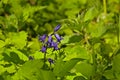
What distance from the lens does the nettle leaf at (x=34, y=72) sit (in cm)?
150

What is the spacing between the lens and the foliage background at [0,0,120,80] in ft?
5.09

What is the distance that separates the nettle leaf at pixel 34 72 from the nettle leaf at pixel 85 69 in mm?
114

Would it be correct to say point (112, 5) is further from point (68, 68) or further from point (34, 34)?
point (68, 68)

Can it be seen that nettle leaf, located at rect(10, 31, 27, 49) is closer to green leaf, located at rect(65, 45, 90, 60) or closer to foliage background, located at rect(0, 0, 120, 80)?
foliage background, located at rect(0, 0, 120, 80)

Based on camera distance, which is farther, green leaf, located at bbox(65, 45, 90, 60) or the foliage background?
green leaf, located at bbox(65, 45, 90, 60)

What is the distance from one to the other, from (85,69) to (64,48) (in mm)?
604

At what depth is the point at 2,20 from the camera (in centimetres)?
251

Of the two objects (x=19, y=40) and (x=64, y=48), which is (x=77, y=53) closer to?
(x=64, y=48)

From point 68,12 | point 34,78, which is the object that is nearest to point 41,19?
point 68,12

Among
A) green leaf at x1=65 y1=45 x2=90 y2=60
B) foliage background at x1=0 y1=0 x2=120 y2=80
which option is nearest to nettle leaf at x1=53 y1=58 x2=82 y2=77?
foliage background at x1=0 y1=0 x2=120 y2=80

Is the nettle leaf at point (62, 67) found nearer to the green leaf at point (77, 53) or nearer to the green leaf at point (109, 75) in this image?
the green leaf at point (109, 75)

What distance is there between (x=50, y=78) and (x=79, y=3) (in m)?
2.21

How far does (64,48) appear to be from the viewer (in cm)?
217

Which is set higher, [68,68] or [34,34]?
[68,68]
